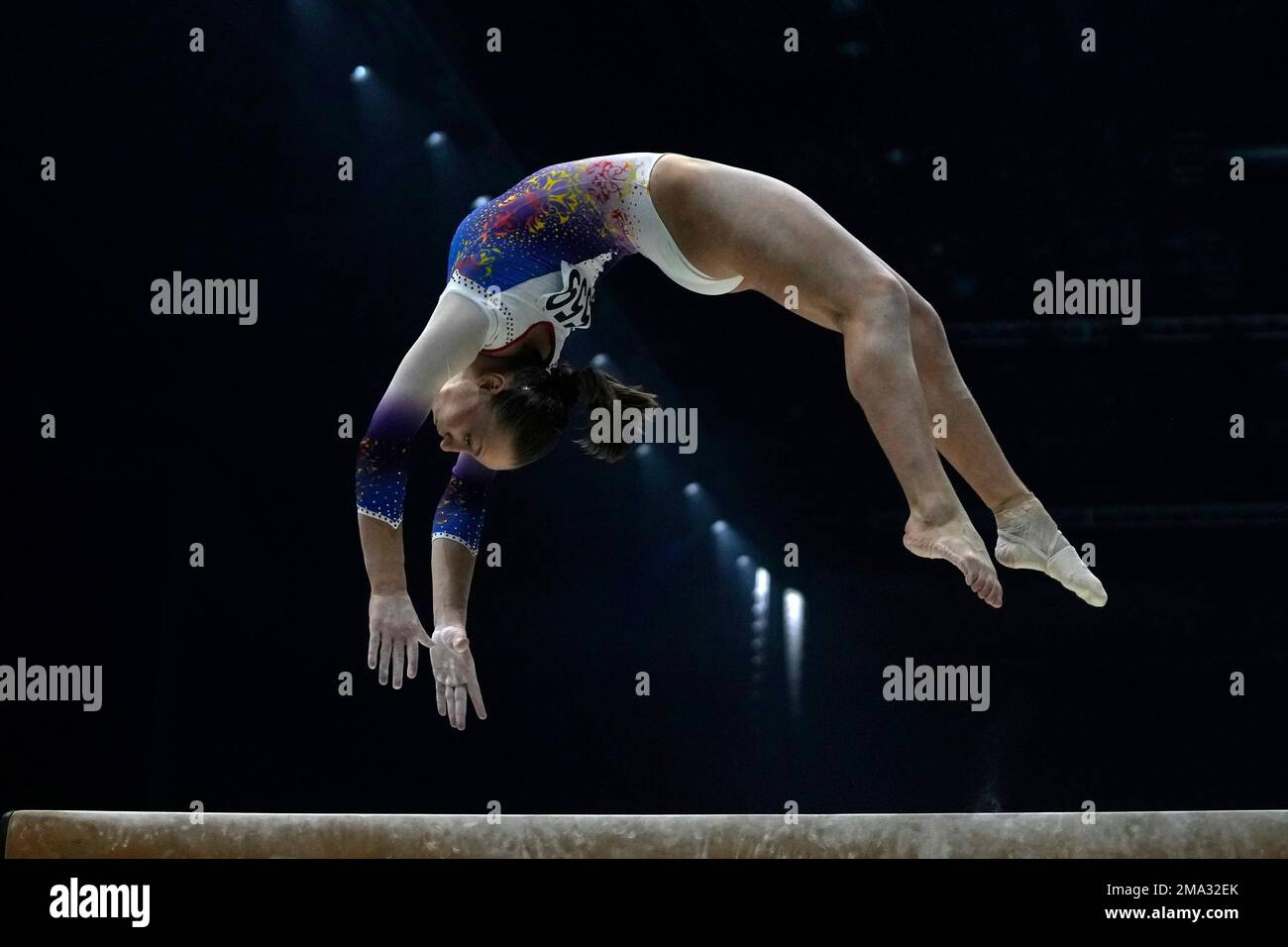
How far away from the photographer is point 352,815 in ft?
10.9

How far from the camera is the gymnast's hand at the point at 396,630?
2904mm

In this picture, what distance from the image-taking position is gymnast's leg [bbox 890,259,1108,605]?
298cm

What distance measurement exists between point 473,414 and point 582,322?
0.38 m

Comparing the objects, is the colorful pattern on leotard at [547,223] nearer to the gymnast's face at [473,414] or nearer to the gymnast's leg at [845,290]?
the gymnast's leg at [845,290]

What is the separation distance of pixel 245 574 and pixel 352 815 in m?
1.84

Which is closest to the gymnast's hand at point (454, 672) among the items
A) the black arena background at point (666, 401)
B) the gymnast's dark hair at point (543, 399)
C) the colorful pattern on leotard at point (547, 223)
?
the gymnast's dark hair at point (543, 399)

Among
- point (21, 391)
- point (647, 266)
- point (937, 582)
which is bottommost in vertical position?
point (937, 582)

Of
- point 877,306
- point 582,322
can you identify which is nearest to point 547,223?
point 582,322

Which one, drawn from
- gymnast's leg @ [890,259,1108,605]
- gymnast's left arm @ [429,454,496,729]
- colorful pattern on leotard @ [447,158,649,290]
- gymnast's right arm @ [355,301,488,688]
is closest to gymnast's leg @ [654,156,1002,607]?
colorful pattern on leotard @ [447,158,649,290]

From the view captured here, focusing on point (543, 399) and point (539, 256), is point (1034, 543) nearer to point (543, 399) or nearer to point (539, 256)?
point (543, 399)

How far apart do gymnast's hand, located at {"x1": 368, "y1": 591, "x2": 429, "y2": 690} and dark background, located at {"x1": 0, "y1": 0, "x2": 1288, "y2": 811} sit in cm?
209

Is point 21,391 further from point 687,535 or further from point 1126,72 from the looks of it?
point 1126,72

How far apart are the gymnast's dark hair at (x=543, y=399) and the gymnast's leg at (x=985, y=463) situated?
668 mm
